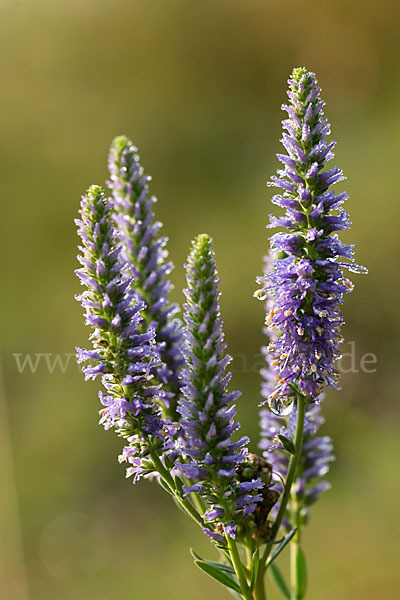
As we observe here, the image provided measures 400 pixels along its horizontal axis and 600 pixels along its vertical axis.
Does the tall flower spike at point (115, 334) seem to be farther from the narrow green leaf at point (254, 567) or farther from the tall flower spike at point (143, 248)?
the narrow green leaf at point (254, 567)

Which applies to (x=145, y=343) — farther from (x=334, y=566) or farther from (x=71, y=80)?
(x=71, y=80)

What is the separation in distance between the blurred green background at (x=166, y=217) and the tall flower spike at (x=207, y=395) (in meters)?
3.62

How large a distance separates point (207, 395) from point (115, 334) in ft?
0.82

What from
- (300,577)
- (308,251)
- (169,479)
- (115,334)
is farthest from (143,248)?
(300,577)

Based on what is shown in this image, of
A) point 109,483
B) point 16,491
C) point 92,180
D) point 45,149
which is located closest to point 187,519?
point 109,483

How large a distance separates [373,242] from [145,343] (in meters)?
4.54

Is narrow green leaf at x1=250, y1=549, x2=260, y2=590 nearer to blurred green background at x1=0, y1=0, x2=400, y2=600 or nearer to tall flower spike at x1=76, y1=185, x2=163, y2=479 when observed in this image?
tall flower spike at x1=76, y1=185, x2=163, y2=479

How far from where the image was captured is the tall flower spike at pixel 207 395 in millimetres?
1292

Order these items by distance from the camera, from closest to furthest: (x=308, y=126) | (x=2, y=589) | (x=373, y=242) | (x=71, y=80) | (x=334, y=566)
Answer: (x=308, y=126) → (x=334, y=566) → (x=2, y=589) → (x=373, y=242) → (x=71, y=80)

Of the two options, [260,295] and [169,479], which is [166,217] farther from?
[169,479]

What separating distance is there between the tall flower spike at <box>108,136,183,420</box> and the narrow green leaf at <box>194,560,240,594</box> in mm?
380

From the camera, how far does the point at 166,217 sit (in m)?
6.01

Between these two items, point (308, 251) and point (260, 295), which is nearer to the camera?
point (308, 251)

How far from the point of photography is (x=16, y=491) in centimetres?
557
